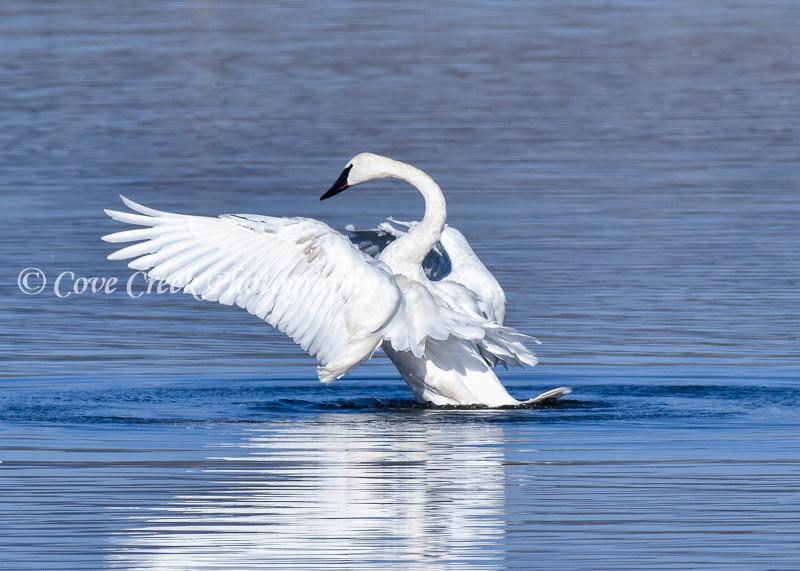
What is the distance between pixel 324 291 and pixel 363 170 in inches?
64.6

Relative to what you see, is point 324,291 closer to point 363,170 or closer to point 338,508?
point 363,170

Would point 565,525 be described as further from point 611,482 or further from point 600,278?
point 600,278

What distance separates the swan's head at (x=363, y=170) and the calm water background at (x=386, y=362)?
1.30m

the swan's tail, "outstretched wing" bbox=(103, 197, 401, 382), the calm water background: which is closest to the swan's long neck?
"outstretched wing" bbox=(103, 197, 401, 382)

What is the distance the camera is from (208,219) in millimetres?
12953

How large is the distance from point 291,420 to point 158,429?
0.90 metres

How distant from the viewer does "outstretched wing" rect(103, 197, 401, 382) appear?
499 inches

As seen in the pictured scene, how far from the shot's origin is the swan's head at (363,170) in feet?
46.3

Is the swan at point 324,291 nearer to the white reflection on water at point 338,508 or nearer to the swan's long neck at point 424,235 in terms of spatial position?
the swan's long neck at point 424,235

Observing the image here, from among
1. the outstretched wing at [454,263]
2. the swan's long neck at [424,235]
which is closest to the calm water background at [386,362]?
the outstretched wing at [454,263]

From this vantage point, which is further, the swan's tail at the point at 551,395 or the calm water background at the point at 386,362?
the swan's tail at the point at 551,395

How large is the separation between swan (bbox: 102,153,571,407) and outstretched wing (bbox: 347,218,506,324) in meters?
0.50

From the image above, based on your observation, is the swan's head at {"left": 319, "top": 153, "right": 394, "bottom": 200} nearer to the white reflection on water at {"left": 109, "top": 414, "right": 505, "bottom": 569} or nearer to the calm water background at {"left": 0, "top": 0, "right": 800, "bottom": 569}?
the calm water background at {"left": 0, "top": 0, "right": 800, "bottom": 569}

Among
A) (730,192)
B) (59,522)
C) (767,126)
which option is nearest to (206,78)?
(767,126)
